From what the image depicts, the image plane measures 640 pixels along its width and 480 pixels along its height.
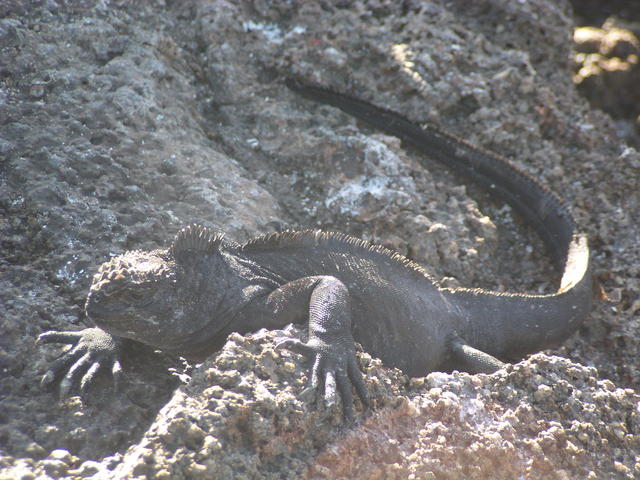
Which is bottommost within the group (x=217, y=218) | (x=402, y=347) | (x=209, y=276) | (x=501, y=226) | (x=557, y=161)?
(x=402, y=347)

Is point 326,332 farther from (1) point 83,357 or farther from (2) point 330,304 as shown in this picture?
(1) point 83,357

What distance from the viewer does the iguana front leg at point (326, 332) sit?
238 cm

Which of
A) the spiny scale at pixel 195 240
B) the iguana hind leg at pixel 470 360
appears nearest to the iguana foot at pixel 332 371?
the spiny scale at pixel 195 240

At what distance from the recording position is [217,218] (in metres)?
3.47

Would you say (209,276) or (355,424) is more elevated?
(209,276)

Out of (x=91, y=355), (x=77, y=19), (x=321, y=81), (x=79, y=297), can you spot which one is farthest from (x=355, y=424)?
(x=77, y=19)

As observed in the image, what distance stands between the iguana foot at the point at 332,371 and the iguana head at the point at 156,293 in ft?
1.63

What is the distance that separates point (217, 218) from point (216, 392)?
1426 millimetres

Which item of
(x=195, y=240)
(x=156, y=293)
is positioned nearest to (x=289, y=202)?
(x=195, y=240)

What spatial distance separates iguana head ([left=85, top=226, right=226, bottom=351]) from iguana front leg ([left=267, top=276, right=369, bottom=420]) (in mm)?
341

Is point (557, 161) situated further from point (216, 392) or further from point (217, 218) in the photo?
point (216, 392)

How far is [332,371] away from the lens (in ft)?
7.95

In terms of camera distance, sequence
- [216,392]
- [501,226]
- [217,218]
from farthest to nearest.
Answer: [501,226] → [217,218] → [216,392]

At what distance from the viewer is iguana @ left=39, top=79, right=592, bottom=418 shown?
8.49 ft
